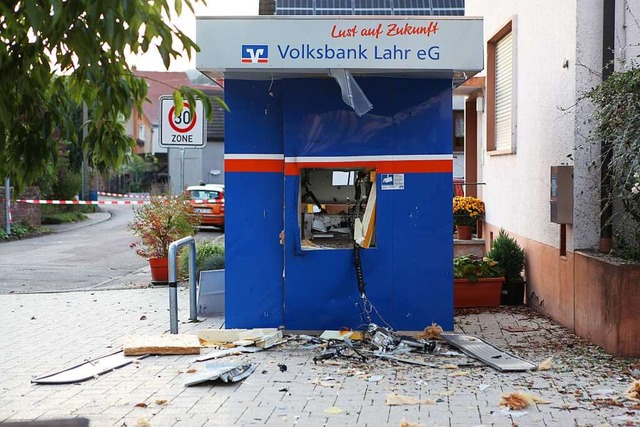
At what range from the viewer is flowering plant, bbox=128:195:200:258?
14242 millimetres

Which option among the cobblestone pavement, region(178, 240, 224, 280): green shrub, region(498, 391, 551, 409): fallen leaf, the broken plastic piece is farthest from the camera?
region(178, 240, 224, 280): green shrub

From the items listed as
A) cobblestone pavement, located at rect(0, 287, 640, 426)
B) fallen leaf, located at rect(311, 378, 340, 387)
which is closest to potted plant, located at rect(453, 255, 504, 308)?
cobblestone pavement, located at rect(0, 287, 640, 426)

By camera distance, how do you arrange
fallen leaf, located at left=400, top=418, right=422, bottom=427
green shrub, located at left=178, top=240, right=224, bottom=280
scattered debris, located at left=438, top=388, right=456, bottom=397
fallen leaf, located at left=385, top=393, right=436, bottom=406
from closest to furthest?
fallen leaf, located at left=400, top=418, right=422, bottom=427, fallen leaf, located at left=385, top=393, right=436, bottom=406, scattered debris, located at left=438, top=388, right=456, bottom=397, green shrub, located at left=178, top=240, right=224, bottom=280

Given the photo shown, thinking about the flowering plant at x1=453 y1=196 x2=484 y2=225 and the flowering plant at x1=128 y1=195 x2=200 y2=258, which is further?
the flowering plant at x1=453 y1=196 x2=484 y2=225

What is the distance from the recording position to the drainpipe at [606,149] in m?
8.59

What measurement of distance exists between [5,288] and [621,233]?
9978 mm

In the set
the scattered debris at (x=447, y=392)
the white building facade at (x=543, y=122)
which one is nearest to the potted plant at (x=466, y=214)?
the white building facade at (x=543, y=122)

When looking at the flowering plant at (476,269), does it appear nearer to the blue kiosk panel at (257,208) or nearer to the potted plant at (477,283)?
the potted plant at (477,283)

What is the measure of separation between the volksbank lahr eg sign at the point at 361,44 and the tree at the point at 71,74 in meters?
3.43

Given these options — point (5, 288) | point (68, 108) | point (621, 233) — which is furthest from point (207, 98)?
point (5, 288)

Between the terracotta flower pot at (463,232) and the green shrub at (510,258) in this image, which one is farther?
the terracotta flower pot at (463,232)

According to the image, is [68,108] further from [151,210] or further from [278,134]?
[151,210]

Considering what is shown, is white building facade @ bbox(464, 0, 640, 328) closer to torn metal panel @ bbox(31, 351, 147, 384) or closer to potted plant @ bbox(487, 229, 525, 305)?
potted plant @ bbox(487, 229, 525, 305)

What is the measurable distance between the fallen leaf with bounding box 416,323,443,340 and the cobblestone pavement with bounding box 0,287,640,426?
1.77ft
